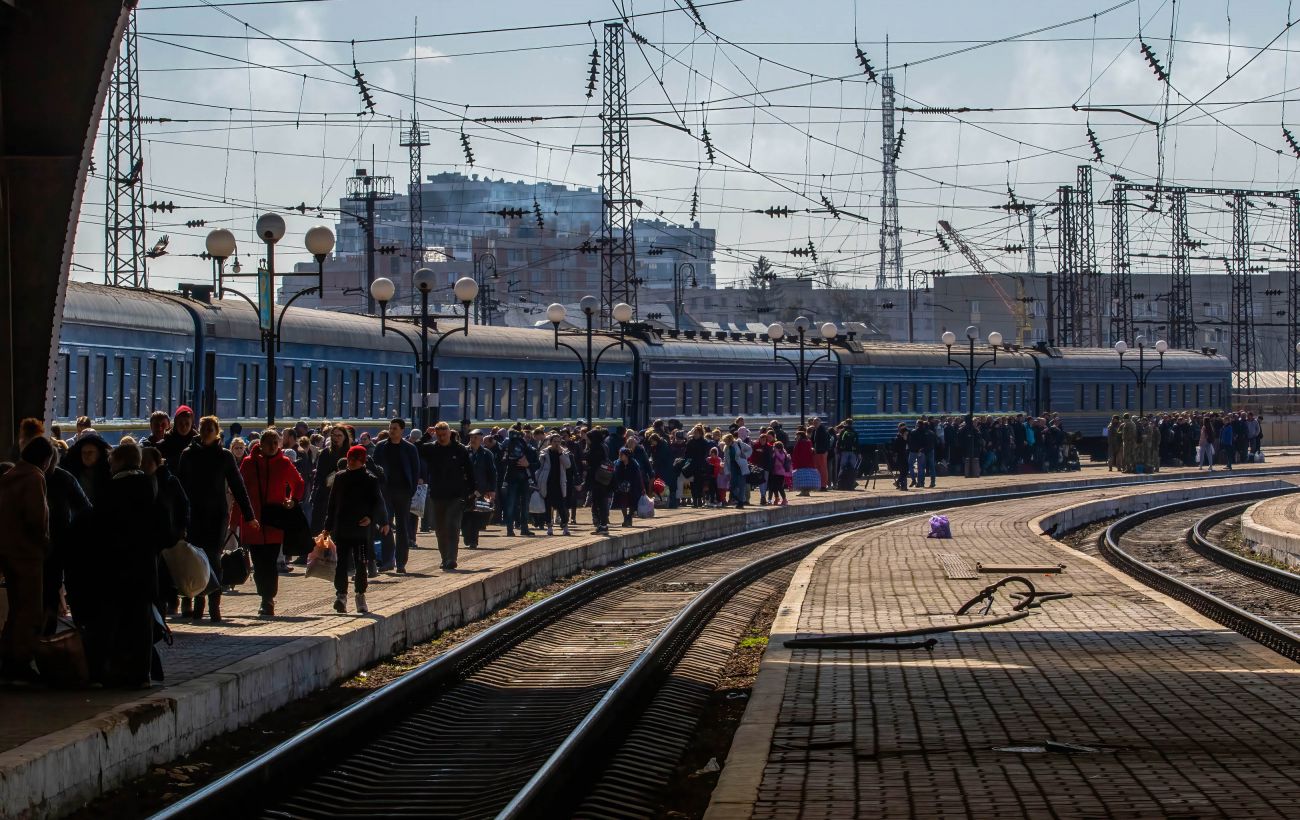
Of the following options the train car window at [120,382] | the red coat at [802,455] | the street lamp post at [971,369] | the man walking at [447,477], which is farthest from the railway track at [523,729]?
the street lamp post at [971,369]

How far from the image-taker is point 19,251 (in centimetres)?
1560

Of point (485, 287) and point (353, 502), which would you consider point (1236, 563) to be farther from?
point (485, 287)

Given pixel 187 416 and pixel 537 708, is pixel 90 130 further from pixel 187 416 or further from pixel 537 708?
pixel 537 708

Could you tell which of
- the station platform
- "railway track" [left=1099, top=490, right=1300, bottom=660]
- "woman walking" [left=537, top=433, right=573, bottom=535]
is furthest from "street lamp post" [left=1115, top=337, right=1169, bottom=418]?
"woman walking" [left=537, top=433, right=573, bottom=535]

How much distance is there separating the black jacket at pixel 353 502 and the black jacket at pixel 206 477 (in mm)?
1754

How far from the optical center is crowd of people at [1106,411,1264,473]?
59906 mm

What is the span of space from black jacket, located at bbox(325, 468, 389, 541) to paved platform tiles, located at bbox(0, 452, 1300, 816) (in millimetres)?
771

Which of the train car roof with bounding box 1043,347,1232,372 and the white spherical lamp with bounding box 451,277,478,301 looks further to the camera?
the train car roof with bounding box 1043,347,1232,372

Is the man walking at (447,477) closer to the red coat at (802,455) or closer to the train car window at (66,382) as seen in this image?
the train car window at (66,382)

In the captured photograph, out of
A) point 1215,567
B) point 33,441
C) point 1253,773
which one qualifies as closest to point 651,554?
point 1215,567

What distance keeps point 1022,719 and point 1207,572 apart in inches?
735

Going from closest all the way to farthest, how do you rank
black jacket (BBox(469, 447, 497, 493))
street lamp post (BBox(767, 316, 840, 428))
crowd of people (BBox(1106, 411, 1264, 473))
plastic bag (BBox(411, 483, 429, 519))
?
1. plastic bag (BBox(411, 483, 429, 519))
2. black jacket (BBox(469, 447, 497, 493))
3. street lamp post (BBox(767, 316, 840, 428))
4. crowd of people (BBox(1106, 411, 1264, 473))

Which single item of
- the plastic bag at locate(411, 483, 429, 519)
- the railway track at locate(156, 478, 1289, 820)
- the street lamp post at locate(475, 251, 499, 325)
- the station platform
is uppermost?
the street lamp post at locate(475, 251, 499, 325)

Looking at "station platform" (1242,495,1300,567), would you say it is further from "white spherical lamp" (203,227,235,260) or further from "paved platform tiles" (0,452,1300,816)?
"white spherical lamp" (203,227,235,260)
